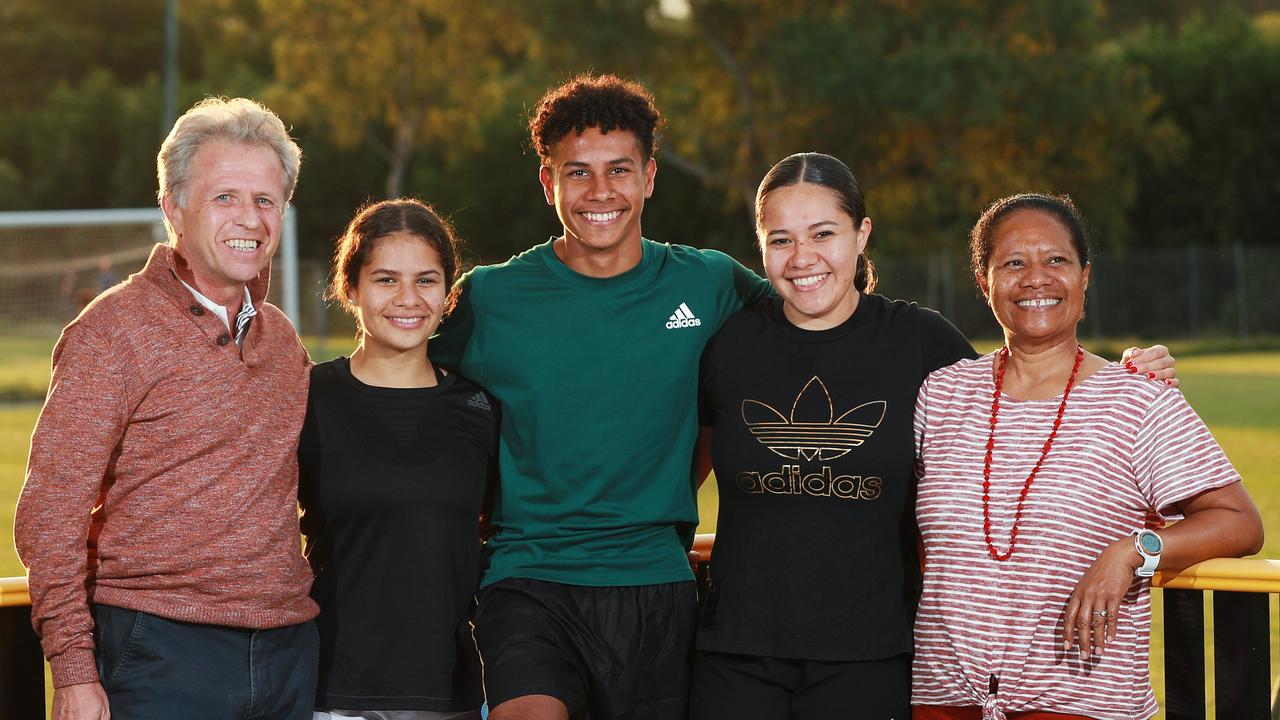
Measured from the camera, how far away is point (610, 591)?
3.69m

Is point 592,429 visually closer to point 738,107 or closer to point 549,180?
point 549,180

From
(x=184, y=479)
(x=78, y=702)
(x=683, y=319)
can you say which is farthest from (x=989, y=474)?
(x=78, y=702)

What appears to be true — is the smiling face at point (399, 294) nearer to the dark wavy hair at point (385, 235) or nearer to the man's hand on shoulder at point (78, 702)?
the dark wavy hair at point (385, 235)

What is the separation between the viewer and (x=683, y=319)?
155 inches

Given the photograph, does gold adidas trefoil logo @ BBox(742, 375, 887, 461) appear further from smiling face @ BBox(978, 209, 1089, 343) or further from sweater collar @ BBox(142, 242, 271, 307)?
sweater collar @ BBox(142, 242, 271, 307)

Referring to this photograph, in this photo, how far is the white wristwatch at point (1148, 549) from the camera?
3.06 meters

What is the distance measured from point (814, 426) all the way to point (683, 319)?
0.61 meters

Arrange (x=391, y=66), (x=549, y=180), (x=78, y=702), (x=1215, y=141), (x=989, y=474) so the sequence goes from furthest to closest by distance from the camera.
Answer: (x=391, y=66) < (x=1215, y=141) < (x=549, y=180) < (x=989, y=474) < (x=78, y=702)

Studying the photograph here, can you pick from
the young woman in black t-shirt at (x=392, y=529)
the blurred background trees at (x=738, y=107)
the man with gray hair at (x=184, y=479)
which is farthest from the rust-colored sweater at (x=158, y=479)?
the blurred background trees at (x=738, y=107)

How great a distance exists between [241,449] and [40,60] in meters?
52.6

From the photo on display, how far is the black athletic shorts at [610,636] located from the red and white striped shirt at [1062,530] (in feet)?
2.47

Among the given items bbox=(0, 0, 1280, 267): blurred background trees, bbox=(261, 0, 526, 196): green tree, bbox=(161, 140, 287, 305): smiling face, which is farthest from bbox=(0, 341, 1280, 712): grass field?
bbox=(261, 0, 526, 196): green tree

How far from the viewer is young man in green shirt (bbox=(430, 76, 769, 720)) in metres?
3.66

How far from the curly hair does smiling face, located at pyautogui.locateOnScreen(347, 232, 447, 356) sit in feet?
1.97
